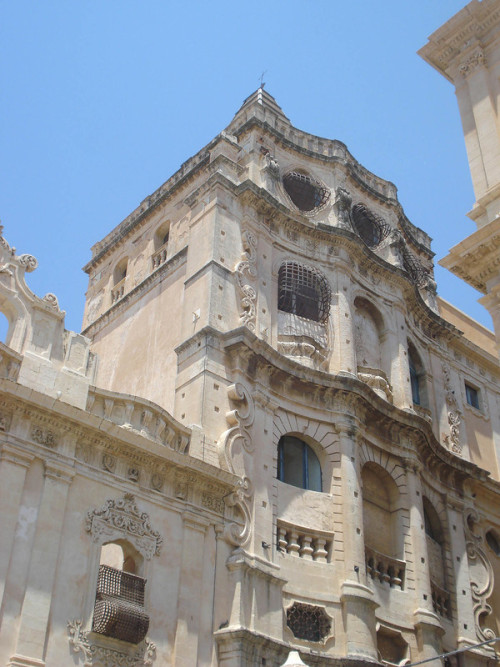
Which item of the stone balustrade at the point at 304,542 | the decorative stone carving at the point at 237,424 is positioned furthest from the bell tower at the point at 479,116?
the stone balustrade at the point at 304,542

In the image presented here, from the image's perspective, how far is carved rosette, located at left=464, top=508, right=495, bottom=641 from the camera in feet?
73.9

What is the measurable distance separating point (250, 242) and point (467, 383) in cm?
1017

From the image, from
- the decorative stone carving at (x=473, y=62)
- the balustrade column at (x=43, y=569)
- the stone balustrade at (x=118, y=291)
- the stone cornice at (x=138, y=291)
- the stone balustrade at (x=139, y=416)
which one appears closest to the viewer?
the balustrade column at (x=43, y=569)

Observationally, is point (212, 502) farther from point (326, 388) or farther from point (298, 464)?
point (326, 388)

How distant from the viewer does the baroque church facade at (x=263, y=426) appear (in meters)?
15.4

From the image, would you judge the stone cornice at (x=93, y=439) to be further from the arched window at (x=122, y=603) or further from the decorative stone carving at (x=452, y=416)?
the decorative stone carving at (x=452, y=416)

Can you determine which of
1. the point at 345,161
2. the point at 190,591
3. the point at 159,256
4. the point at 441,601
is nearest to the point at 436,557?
the point at 441,601

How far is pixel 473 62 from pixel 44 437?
40.0ft

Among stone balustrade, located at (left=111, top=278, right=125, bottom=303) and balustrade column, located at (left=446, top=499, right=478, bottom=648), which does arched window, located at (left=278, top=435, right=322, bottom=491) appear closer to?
balustrade column, located at (left=446, top=499, right=478, bottom=648)

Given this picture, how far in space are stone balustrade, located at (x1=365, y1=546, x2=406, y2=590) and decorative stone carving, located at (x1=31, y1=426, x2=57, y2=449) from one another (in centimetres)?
827

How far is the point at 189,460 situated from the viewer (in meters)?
17.3

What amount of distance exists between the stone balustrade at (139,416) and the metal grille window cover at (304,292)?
6.56 meters

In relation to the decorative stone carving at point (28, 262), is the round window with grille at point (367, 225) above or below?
above

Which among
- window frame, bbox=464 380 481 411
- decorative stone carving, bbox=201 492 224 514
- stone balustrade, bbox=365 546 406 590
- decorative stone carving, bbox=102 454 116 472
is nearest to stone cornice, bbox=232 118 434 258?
window frame, bbox=464 380 481 411
